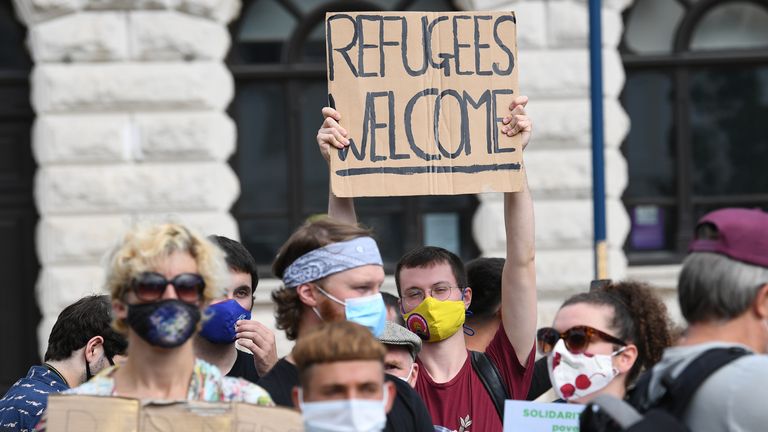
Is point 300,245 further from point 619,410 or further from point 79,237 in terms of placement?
point 79,237

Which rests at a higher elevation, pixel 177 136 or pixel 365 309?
pixel 177 136

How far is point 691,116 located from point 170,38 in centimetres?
404

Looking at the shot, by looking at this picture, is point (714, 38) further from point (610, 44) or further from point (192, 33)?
point (192, 33)

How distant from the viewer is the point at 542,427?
4.20 metres

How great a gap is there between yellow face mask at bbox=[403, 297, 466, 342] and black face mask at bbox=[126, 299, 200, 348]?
5.19ft

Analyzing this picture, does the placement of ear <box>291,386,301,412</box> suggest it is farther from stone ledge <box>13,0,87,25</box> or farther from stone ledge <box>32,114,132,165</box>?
stone ledge <box>13,0,87,25</box>

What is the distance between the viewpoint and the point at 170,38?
9547mm

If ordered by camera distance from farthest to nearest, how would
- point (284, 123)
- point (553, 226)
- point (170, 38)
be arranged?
point (284, 123) → point (553, 226) → point (170, 38)

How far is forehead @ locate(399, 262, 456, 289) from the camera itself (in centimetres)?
494

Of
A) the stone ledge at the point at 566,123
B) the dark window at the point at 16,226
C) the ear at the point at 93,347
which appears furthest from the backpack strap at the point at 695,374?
the dark window at the point at 16,226

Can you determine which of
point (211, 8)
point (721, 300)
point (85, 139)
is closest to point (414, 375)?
point (721, 300)

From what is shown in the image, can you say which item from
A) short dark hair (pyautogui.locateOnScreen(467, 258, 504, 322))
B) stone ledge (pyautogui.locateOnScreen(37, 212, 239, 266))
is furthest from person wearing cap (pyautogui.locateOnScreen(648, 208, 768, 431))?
stone ledge (pyautogui.locateOnScreen(37, 212, 239, 266))

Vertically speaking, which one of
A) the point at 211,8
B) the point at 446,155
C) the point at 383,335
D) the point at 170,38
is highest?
the point at 211,8

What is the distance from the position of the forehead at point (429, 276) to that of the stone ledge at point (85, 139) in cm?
496
